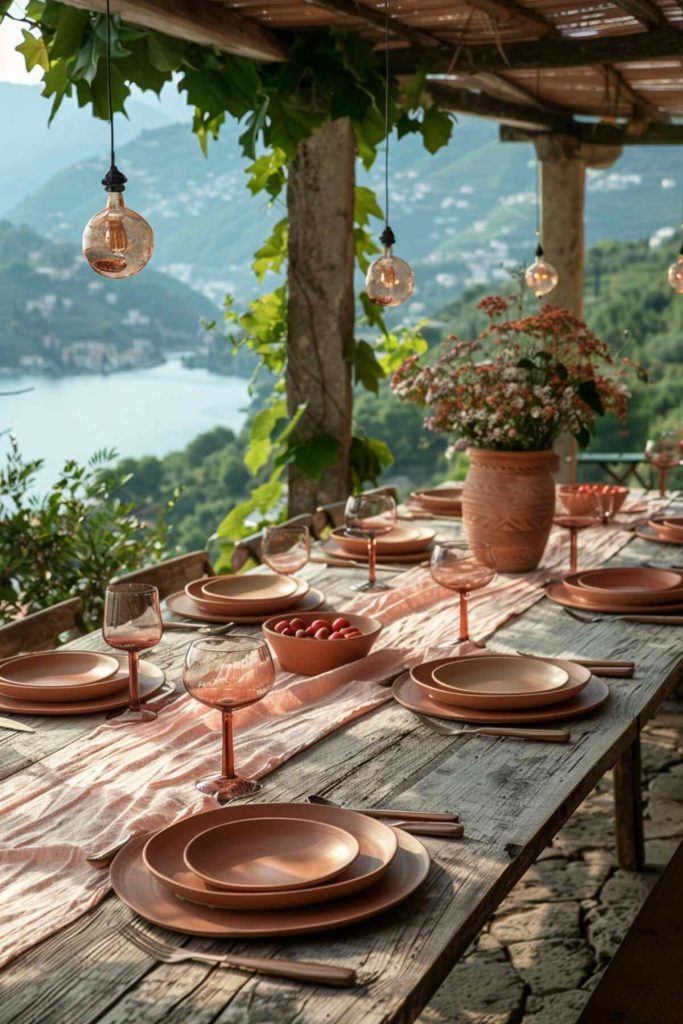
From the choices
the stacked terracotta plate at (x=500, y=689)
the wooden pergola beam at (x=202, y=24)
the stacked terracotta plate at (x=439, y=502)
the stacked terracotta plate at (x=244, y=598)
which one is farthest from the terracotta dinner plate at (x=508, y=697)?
the wooden pergola beam at (x=202, y=24)

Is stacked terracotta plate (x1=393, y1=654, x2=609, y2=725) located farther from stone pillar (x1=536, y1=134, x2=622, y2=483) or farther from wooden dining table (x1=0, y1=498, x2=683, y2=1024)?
stone pillar (x1=536, y1=134, x2=622, y2=483)

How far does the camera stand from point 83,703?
7.00 feet

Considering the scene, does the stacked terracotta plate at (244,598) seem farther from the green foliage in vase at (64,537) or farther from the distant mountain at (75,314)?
the distant mountain at (75,314)

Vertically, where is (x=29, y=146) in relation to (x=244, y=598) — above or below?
above

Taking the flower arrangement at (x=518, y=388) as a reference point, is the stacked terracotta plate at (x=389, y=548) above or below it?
below

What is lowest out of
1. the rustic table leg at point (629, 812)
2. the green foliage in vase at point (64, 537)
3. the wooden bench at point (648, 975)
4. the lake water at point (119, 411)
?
the rustic table leg at point (629, 812)

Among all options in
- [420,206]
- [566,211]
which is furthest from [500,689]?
[420,206]

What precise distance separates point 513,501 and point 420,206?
683 centimetres

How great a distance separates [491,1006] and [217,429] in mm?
4358

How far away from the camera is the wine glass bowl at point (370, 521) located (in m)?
3.03

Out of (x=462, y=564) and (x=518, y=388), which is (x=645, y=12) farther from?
(x=462, y=564)

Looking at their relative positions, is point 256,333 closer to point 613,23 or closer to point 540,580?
point 613,23

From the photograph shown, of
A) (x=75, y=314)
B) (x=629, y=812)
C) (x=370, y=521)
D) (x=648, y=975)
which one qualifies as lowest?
(x=629, y=812)

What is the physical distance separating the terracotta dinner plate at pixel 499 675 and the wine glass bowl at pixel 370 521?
803 millimetres
